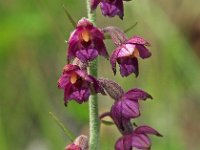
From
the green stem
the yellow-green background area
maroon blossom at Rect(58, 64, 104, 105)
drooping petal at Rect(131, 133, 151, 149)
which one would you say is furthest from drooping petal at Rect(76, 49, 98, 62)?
the yellow-green background area

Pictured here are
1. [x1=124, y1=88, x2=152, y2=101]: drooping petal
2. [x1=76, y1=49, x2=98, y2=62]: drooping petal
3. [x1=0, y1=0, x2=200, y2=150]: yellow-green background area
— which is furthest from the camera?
[x1=0, y1=0, x2=200, y2=150]: yellow-green background area

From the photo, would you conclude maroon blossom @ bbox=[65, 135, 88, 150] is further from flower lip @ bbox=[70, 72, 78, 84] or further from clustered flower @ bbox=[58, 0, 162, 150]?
flower lip @ bbox=[70, 72, 78, 84]

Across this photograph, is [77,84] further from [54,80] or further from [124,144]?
[54,80]

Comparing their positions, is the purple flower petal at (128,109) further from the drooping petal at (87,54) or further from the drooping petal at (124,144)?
the drooping petal at (87,54)

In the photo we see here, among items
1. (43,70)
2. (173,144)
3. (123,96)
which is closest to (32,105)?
(43,70)

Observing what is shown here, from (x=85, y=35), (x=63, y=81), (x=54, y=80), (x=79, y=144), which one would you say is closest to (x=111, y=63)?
(x=85, y=35)

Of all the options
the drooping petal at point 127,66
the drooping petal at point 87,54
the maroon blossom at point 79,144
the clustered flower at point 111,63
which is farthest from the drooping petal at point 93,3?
the maroon blossom at point 79,144
